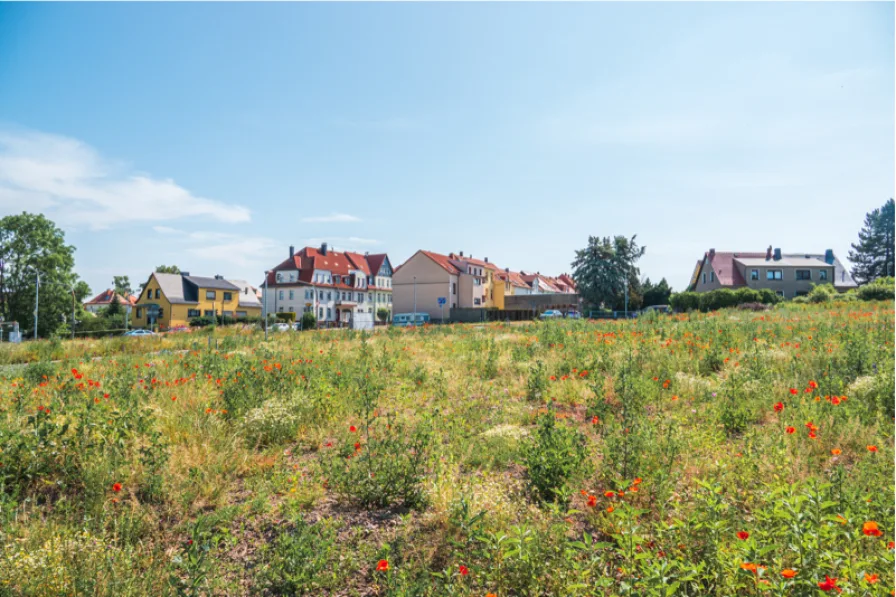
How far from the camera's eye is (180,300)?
211ft

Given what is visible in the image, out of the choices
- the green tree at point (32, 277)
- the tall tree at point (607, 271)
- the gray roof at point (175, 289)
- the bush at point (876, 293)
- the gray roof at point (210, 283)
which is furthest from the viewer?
the gray roof at point (210, 283)

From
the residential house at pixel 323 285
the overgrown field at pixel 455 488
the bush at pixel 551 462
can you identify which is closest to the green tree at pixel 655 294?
the residential house at pixel 323 285

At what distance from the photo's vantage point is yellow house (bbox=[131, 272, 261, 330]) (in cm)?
6284

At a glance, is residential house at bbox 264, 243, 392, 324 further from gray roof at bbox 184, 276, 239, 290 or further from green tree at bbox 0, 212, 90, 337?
green tree at bbox 0, 212, 90, 337

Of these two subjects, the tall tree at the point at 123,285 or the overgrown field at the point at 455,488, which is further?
the tall tree at the point at 123,285

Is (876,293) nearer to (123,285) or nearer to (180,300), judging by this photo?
(180,300)

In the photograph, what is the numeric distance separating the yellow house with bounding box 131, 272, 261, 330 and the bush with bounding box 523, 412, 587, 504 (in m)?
64.6

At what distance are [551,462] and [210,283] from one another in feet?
239

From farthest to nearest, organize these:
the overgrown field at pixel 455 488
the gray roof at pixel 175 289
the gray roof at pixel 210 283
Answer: the gray roof at pixel 210 283, the gray roof at pixel 175 289, the overgrown field at pixel 455 488

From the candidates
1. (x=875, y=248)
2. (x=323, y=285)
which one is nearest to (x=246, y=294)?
(x=323, y=285)

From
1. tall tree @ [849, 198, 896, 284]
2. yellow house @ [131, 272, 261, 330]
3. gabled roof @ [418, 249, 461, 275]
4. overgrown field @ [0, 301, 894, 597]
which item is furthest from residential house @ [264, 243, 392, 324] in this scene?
tall tree @ [849, 198, 896, 284]

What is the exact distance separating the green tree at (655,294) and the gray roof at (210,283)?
58070 millimetres

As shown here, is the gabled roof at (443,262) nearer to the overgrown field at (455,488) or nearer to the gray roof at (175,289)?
the gray roof at (175,289)

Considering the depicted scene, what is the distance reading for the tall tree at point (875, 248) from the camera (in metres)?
68.8
